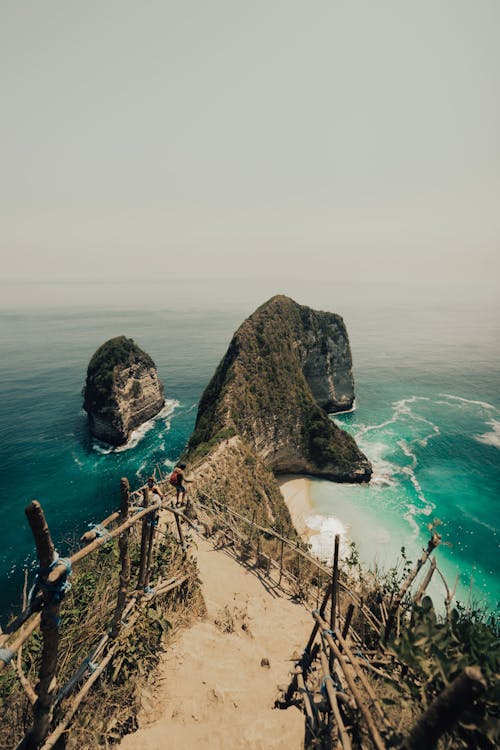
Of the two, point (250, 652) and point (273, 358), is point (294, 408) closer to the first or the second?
point (273, 358)

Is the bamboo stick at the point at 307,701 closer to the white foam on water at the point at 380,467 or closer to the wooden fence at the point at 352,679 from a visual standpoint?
the wooden fence at the point at 352,679

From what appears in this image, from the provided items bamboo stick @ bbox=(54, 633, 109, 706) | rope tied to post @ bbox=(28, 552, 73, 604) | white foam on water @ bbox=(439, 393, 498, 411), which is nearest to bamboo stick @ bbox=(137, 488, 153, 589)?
bamboo stick @ bbox=(54, 633, 109, 706)

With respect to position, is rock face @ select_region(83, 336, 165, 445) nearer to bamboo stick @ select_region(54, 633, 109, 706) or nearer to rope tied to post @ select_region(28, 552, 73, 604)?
bamboo stick @ select_region(54, 633, 109, 706)

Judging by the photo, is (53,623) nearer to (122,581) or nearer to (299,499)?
(122,581)

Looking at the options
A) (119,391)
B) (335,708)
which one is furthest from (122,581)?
(119,391)

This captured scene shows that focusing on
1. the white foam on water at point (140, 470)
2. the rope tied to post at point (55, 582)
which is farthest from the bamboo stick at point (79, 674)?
the white foam on water at point (140, 470)

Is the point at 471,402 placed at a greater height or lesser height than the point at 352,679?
lesser

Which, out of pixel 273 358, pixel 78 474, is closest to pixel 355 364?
pixel 273 358
